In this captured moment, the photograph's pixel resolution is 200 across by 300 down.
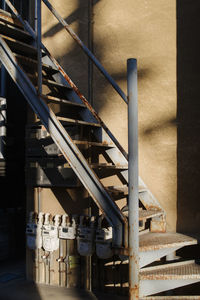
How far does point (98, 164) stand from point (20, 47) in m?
2.01

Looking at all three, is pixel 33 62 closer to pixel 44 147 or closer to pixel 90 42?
pixel 90 42

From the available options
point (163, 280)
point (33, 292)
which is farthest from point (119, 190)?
point (33, 292)

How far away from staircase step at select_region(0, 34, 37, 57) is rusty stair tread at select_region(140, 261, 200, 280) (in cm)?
325

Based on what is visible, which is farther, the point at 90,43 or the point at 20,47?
the point at 90,43

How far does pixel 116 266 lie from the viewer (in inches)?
206

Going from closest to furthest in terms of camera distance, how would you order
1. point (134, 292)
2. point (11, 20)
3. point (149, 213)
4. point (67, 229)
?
point (134, 292) < point (149, 213) < point (67, 229) < point (11, 20)

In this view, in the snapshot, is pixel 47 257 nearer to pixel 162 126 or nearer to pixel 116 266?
pixel 116 266

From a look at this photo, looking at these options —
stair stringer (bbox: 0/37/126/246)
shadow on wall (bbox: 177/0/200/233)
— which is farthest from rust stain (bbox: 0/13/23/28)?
shadow on wall (bbox: 177/0/200/233)

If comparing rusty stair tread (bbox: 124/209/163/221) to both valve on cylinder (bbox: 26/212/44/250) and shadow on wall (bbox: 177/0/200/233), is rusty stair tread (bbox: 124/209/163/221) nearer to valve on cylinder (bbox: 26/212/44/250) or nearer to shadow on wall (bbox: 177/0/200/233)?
shadow on wall (bbox: 177/0/200/233)

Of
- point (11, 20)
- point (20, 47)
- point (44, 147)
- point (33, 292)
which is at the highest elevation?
point (11, 20)

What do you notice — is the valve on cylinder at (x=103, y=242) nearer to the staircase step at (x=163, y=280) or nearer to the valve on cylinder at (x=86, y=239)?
the valve on cylinder at (x=86, y=239)

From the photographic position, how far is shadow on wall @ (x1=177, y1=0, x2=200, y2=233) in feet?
16.0

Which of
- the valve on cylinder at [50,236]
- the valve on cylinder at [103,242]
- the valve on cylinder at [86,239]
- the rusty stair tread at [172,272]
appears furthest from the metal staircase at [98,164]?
the valve on cylinder at [50,236]

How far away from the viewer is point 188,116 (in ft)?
16.1
